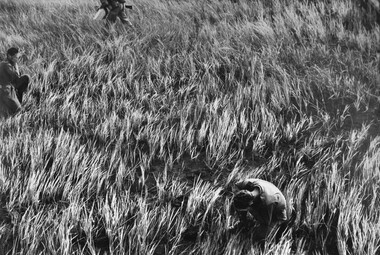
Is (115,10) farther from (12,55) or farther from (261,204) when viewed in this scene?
(261,204)

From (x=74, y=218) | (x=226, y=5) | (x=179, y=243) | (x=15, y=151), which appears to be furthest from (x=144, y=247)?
(x=226, y=5)

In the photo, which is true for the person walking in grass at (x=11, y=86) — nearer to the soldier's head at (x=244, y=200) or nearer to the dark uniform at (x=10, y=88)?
the dark uniform at (x=10, y=88)

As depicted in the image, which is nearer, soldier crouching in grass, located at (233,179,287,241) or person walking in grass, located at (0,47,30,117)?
soldier crouching in grass, located at (233,179,287,241)

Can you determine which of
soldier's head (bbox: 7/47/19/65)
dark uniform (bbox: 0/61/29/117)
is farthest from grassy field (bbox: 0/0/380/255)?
soldier's head (bbox: 7/47/19/65)

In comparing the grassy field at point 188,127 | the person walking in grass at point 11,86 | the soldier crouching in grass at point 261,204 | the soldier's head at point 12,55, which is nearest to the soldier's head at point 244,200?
the soldier crouching in grass at point 261,204

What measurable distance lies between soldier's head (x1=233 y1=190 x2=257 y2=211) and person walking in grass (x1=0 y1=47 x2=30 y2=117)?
160 centimetres

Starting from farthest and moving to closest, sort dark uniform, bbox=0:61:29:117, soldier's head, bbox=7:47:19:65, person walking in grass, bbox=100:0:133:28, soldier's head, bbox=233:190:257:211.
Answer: person walking in grass, bbox=100:0:133:28 → soldier's head, bbox=7:47:19:65 → dark uniform, bbox=0:61:29:117 → soldier's head, bbox=233:190:257:211

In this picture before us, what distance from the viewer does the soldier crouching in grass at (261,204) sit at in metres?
1.89

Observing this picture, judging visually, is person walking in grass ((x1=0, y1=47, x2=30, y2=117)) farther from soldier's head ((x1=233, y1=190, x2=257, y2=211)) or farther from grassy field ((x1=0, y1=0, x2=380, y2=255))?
soldier's head ((x1=233, y1=190, x2=257, y2=211))

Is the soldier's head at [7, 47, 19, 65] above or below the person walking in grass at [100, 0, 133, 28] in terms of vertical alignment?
above

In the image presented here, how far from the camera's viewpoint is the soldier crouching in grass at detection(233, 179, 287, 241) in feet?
6.19

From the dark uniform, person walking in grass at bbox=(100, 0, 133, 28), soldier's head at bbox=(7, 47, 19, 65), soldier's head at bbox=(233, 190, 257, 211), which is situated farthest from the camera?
person walking in grass at bbox=(100, 0, 133, 28)

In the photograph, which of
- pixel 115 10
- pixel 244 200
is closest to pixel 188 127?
pixel 244 200

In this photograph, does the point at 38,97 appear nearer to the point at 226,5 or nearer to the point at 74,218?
the point at 74,218
